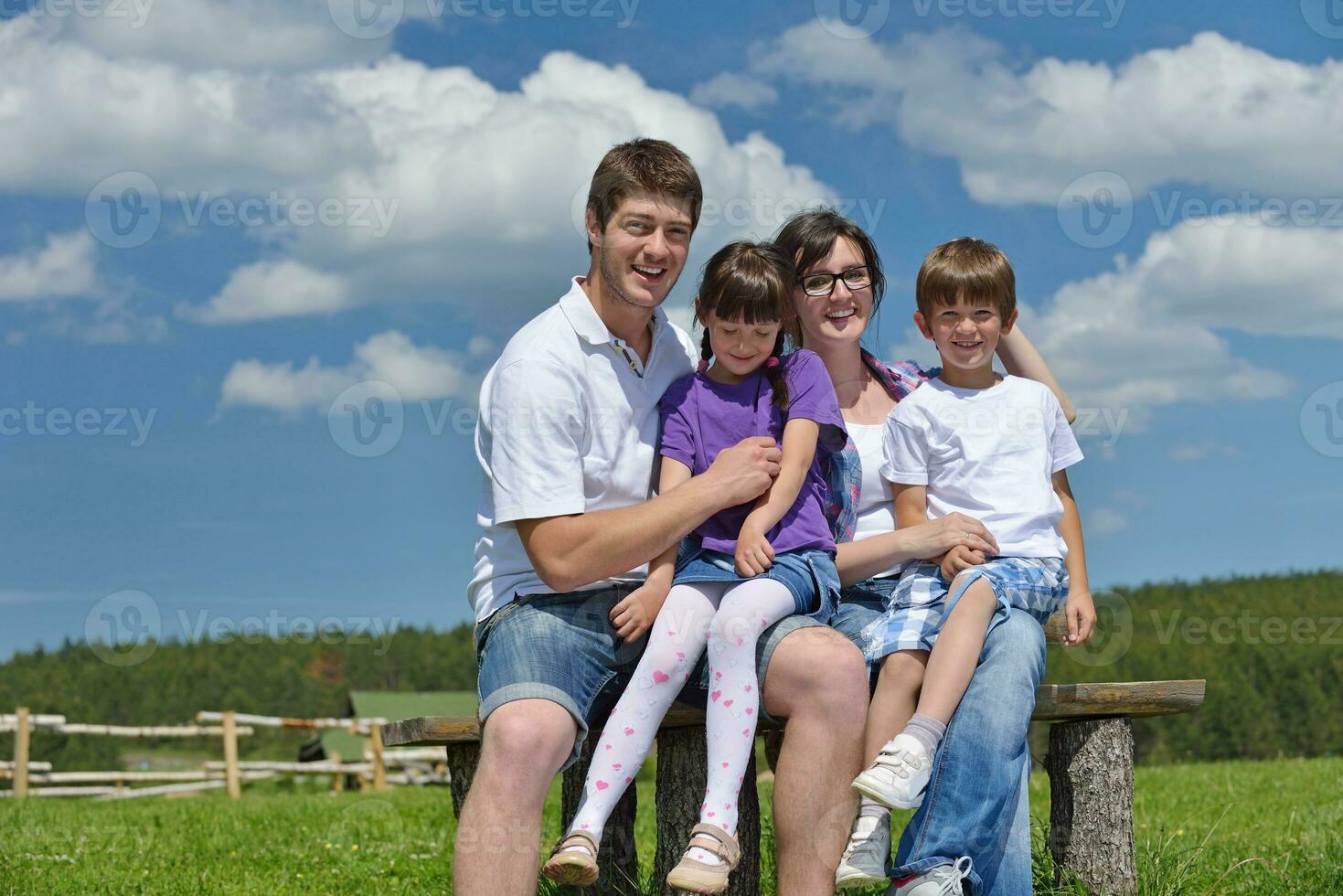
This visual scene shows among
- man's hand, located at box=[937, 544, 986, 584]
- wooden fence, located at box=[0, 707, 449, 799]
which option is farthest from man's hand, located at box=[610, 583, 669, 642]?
wooden fence, located at box=[0, 707, 449, 799]

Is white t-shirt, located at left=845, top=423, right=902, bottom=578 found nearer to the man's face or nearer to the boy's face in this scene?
the boy's face

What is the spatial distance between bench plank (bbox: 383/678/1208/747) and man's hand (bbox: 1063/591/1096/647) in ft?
0.47

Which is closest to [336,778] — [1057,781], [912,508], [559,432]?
[1057,781]

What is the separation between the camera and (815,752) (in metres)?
3.06

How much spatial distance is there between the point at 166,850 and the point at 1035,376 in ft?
17.2

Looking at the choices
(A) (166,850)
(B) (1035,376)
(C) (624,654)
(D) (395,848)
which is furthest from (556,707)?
(A) (166,850)

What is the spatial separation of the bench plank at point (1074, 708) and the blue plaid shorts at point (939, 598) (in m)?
0.23

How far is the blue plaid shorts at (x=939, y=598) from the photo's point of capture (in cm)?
331

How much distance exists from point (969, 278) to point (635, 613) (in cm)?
139

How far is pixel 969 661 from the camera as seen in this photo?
3.19 m

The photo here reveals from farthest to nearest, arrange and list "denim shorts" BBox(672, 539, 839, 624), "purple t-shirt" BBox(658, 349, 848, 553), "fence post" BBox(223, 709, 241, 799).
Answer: "fence post" BBox(223, 709, 241, 799), "purple t-shirt" BBox(658, 349, 848, 553), "denim shorts" BBox(672, 539, 839, 624)

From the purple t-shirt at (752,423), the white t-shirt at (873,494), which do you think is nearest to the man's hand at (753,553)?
the purple t-shirt at (752,423)

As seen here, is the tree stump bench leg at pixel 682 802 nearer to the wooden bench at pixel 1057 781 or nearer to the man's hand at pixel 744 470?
the wooden bench at pixel 1057 781

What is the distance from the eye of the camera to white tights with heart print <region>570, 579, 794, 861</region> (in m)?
3.04
